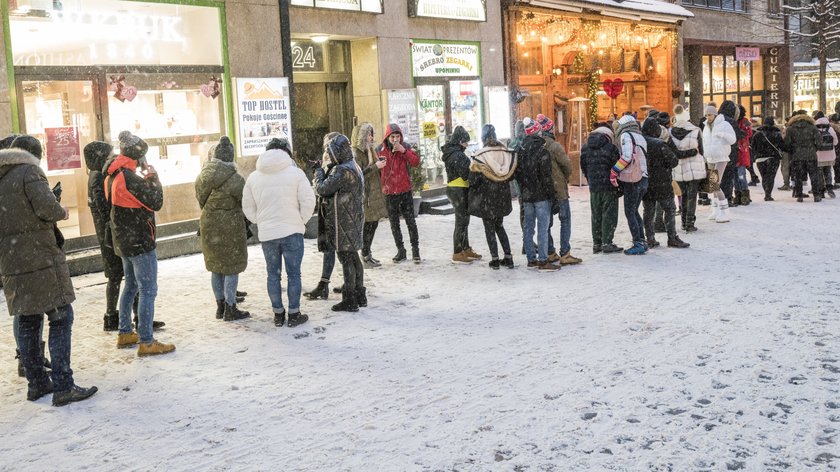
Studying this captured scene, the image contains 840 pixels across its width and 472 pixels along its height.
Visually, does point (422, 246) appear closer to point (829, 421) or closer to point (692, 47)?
point (829, 421)

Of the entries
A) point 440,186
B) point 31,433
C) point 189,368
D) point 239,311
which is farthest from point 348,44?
point 31,433

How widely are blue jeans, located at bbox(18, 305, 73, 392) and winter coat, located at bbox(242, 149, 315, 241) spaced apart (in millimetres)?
2156

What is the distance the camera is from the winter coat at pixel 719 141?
14.0m

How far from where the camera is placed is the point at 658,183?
11.6 m

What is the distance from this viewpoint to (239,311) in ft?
28.3

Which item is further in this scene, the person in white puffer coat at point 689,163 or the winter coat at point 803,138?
the winter coat at point 803,138

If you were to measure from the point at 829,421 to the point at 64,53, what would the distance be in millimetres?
10188

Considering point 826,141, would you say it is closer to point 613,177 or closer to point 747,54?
point 613,177

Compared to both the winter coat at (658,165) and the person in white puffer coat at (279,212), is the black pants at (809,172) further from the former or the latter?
the person in white puffer coat at (279,212)

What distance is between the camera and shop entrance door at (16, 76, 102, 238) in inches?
443

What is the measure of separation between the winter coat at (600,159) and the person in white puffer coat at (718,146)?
340 cm

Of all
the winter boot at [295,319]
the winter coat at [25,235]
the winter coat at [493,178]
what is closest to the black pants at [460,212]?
the winter coat at [493,178]

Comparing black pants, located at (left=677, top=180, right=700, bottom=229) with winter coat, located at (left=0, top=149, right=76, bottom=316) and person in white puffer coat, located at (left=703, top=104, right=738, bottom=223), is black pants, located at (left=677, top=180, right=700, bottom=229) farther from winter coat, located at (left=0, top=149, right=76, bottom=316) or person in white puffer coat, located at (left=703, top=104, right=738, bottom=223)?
winter coat, located at (left=0, top=149, right=76, bottom=316)

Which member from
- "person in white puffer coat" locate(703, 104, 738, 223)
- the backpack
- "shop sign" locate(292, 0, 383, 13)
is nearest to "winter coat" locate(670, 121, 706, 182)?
"person in white puffer coat" locate(703, 104, 738, 223)
